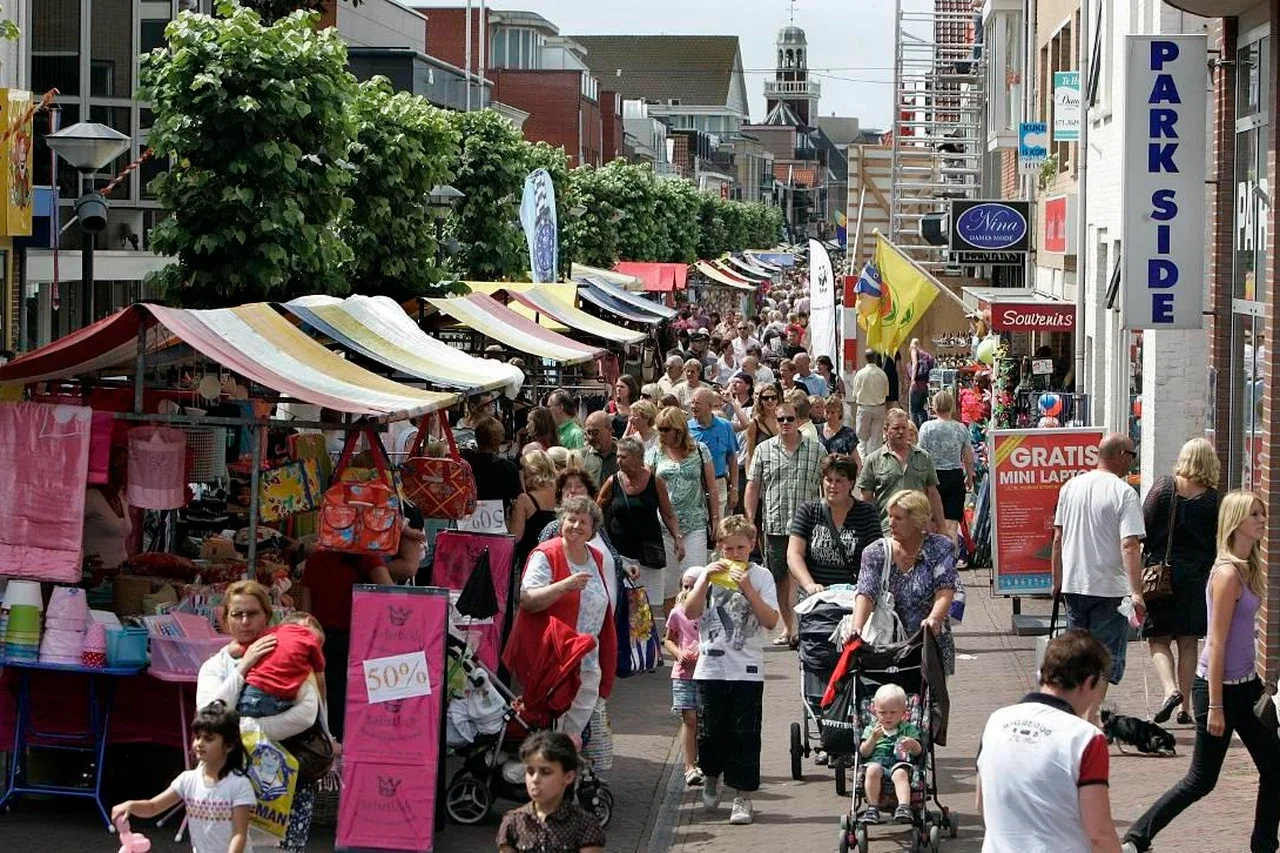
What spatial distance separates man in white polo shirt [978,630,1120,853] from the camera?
575cm

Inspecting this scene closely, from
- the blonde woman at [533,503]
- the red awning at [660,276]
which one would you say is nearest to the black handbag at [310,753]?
the blonde woman at [533,503]

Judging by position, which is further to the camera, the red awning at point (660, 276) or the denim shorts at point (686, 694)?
the red awning at point (660, 276)

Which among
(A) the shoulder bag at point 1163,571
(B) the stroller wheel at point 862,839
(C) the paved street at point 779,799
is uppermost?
(A) the shoulder bag at point 1163,571

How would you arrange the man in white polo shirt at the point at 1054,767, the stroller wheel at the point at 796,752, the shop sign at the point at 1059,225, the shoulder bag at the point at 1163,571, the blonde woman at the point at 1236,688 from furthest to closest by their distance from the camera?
the shop sign at the point at 1059,225 < the shoulder bag at the point at 1163,571 < the stroller wheel at the point at 796,752 < the blonde woman at the point at 1236,688 < the man in white polo shirt at the point at 1054,767

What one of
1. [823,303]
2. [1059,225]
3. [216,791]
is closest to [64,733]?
[216,791]

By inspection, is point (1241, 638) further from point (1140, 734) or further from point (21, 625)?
point (21, 625)

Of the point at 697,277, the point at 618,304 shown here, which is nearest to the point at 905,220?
the point at 618,304

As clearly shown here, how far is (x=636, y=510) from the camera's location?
13227 mm

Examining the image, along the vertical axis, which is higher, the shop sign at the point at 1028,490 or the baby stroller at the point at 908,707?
the shop sign at the point at 1028,490

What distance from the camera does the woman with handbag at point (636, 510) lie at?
1319 centimetres

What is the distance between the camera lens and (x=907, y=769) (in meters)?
9.08

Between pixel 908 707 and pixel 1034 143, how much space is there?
2019 cm

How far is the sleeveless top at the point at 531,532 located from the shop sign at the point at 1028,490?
3132 millimetres

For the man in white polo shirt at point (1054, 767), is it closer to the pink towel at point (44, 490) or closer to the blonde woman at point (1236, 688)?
the blonde woman at point (1236, 688)
